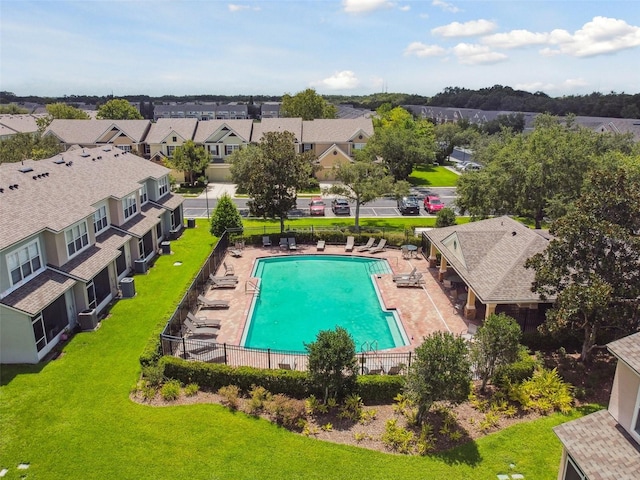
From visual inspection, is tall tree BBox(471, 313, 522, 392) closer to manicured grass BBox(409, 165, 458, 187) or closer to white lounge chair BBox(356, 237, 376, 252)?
white lounge chair BBox(356, 237, 376, 252)

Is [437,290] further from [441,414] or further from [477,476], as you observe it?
[477,476]

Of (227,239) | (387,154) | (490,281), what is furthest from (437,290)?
(387,154)

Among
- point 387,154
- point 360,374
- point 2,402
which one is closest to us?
point 2,402

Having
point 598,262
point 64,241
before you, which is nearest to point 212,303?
point 64,241

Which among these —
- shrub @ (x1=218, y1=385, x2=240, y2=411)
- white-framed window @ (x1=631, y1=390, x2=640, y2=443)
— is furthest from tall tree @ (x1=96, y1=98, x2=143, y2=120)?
white-framed window @ (x1=631, y1=390, x2=640, y2=443)

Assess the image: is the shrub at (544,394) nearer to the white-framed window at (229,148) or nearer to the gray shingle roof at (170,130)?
the white-framed window at (229,148)

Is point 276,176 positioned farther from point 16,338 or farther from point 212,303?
point 16,338

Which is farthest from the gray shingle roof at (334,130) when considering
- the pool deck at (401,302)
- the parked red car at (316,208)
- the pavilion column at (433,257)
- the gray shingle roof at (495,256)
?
the gray shingle roof at (495,256)

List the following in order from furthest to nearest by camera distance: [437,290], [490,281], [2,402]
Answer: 1. [437,290]
2. [490,281]
3. [2,402]
